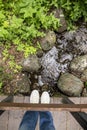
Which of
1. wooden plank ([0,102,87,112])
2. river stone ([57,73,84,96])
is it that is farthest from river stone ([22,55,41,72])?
wooden plank ([0,102,87,112])

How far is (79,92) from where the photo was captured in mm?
6492

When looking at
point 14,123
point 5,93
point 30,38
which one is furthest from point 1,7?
point 14,123

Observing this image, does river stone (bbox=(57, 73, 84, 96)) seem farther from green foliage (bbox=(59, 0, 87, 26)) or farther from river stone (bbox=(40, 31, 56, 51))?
green foliage (bbox=(59, 0, 87, 26))

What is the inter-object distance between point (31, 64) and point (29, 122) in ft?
6.27

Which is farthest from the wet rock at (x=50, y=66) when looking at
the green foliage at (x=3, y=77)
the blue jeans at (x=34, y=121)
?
the blue jeans at (x=34, y=121)

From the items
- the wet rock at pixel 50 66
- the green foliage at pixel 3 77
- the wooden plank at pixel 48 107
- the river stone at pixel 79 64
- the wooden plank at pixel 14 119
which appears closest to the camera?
the wooden plank at pixel 48 107

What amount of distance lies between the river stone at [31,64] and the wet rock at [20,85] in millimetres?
217

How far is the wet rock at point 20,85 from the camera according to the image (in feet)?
20.6

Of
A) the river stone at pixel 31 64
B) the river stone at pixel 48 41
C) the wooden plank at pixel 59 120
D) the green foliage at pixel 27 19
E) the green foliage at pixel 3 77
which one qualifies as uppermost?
the green foliage at pixel 27 19

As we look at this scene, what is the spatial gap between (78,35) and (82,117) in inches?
129

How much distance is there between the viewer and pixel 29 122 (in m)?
4.78

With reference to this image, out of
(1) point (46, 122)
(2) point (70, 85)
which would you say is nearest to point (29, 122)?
(1) point (46, 122)

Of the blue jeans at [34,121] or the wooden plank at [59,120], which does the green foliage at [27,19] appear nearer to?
the wooden plank at [59,120]

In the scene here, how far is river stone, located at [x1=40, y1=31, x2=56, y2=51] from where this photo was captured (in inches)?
258
